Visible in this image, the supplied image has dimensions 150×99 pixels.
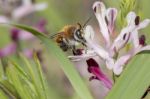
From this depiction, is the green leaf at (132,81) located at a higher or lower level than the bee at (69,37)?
lower

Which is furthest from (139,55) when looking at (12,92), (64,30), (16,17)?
(16,17)

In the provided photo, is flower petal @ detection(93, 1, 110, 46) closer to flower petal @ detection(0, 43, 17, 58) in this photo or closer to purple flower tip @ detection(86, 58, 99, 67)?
purple flower tip @ detection(86, 58, 99, 67)

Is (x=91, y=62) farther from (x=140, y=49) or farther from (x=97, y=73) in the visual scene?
(x=140, y=49)

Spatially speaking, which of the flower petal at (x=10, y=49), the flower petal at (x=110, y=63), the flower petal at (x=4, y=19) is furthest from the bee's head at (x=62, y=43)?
the flower petal at (x=4, y=19)

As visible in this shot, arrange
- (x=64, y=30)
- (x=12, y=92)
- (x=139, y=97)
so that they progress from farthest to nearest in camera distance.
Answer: (x=64, y=30), (x=12, y=92), (x=139, y=97)

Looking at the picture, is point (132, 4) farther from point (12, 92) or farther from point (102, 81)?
point (12, 92)

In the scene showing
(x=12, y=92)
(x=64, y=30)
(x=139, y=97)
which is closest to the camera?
(x=139, y=97)

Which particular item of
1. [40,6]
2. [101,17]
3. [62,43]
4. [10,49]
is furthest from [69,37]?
[40,6]

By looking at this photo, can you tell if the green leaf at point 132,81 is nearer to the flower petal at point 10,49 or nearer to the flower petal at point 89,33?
the flower petal at point 89,33
